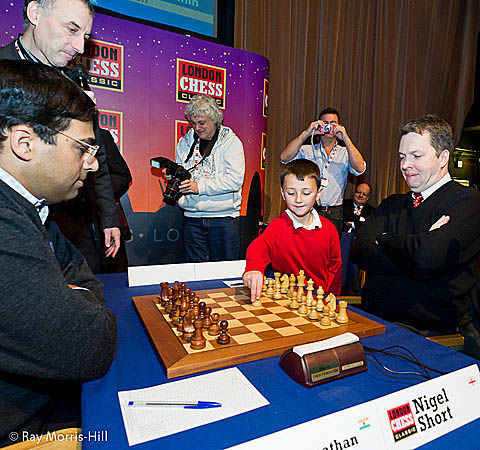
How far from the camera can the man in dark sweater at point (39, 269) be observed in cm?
72

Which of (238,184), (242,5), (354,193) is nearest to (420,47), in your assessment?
(354,193)

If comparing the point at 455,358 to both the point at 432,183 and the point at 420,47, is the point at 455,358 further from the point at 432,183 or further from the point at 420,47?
the point at 420,47

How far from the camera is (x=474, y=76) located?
Result: 5730mm

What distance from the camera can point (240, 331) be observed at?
1.06 metres

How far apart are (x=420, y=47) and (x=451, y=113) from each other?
4.10 feet

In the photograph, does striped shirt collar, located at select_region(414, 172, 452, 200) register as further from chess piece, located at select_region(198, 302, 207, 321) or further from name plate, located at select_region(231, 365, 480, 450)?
chess piece, located at select_region(198, 302, 207, 321)

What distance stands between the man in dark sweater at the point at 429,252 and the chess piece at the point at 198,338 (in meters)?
0.95

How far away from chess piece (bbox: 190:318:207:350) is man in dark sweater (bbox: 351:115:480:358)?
3.11 ft

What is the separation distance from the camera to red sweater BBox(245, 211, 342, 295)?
2.03 m

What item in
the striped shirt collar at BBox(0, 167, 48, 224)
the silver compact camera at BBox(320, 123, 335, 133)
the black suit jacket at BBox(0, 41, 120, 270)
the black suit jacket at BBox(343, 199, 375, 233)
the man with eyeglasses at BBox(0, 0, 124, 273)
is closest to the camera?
the striped shirt collar at BBox(0, 167, 48, 224)

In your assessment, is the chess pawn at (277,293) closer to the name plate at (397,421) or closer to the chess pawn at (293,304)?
the chess pawn at (293,304)

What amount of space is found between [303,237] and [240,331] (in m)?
1.07

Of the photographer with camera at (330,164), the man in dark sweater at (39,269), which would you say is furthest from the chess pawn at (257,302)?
the photographer with camera at (330,164)

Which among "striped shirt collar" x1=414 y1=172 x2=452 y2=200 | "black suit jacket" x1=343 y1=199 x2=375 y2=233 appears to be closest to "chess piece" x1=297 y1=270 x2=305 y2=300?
"striped shirt collar" x1=414 y1=172 x2=452 y2=200
